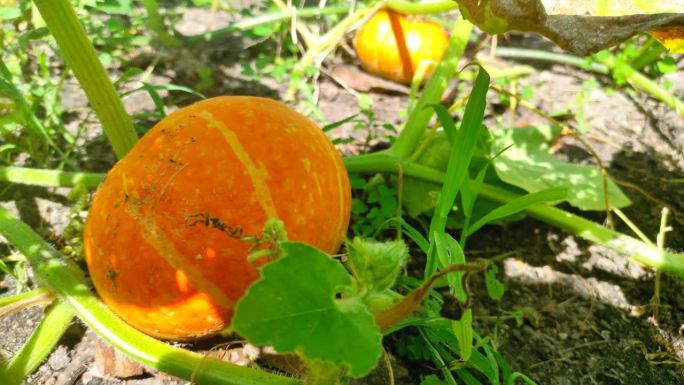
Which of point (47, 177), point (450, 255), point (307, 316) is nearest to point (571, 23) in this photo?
point (450, 255)

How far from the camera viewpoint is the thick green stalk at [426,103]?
190cm

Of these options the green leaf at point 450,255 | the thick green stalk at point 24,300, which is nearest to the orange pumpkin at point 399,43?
the green leaf at point 450,255

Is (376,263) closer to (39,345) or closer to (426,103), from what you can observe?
(39,345)

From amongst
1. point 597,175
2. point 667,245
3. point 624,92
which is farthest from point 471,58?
point 667,245

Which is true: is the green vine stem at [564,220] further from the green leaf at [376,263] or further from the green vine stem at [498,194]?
the green leaf at [376,263]

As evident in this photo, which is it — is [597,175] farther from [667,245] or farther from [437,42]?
[437,42]

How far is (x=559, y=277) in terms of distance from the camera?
1.84 metres

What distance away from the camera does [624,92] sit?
2766 mm

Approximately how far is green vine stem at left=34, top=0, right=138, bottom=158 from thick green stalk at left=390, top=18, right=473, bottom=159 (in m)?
0.80

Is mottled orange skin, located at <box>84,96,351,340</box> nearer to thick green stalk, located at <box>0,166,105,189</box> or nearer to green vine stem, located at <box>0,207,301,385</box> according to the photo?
green vine stem, located at <box>0,207,301,385</box>

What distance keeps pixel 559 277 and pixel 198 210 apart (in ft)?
3.79

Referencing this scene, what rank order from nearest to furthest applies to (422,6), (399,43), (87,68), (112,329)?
(112,329) → (87,68) → (422,6) → (399,43)

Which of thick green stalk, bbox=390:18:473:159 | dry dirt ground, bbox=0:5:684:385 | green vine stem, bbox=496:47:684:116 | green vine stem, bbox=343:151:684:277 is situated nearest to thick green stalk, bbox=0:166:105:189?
dry dirt ground, bbox=0:5:684:385

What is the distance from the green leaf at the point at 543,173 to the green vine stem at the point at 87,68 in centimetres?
105
